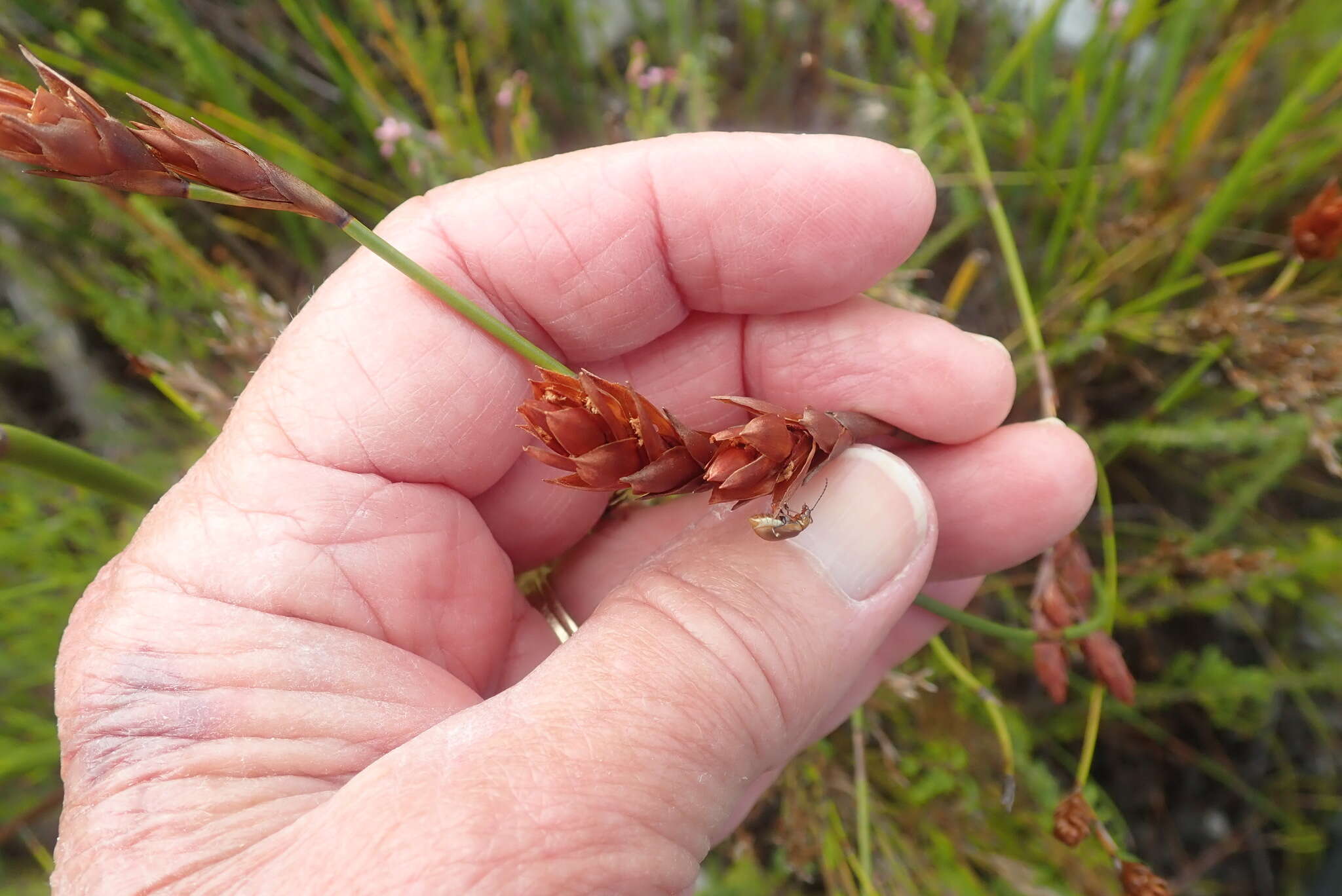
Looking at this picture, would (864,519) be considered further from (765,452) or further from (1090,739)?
(1090,739)

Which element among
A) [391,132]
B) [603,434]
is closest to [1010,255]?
[603,434]

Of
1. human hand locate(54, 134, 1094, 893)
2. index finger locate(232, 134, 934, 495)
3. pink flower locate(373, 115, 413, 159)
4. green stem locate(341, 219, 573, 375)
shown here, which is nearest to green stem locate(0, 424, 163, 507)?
human hand locate(54, 134, 1094, 893)

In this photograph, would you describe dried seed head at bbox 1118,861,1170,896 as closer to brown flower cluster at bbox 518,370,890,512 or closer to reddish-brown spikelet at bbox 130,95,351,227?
brown flower cluster at bbox 518,370,890,512

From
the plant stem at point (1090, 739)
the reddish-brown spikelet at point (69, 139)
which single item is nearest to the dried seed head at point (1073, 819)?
the plant stem at point (1090, 739)

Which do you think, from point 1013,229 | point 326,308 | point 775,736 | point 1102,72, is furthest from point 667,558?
point 1102,72

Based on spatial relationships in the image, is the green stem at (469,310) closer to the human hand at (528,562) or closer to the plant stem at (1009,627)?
the human hand at (528,562)
